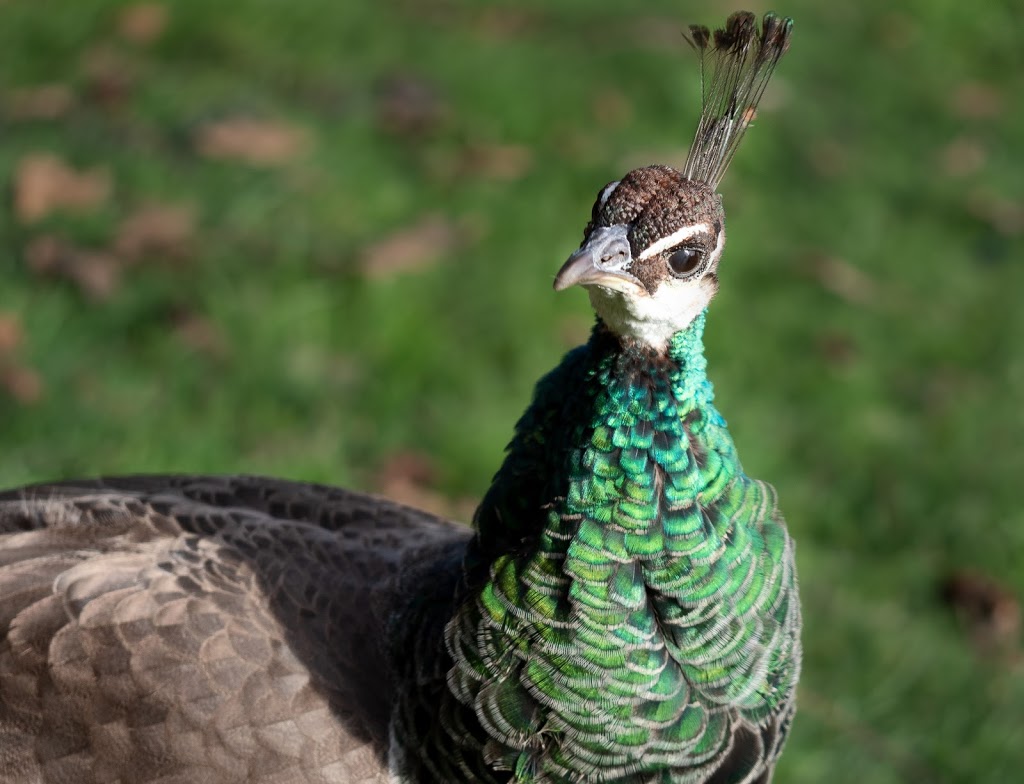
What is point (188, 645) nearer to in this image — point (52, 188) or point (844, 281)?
point (52, 188)

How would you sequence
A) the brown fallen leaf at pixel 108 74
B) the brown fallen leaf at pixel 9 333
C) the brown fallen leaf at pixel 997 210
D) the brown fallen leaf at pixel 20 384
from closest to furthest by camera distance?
the brown fallen leaf at pixel 20 384
the brown fallen leaf at pixel 9 333
the brown fallen leaf at pixel 108 74
the brown fallen leaf at pixel 997 210

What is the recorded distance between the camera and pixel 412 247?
500cm

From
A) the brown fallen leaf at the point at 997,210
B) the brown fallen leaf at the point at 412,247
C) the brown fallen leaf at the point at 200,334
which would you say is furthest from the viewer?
the brown fallen leaf at the point at 997,210

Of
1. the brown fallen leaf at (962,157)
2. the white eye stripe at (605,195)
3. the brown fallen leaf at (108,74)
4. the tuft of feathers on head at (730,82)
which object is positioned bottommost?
the white eye stripe at (605,195)

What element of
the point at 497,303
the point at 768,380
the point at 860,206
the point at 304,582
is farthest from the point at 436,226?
the point at 304,582

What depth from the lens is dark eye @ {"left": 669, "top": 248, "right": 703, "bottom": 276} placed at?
7.20 feet

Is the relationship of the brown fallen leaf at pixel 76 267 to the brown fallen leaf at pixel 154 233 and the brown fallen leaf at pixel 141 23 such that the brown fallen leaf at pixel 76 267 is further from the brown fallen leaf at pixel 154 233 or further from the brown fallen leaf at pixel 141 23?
the brown fallen leaf at pixel 141 23

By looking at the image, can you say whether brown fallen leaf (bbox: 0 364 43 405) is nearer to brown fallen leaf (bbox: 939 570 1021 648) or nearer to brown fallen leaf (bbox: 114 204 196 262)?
brown fallen leaf (bbox: 114 204 196 262)

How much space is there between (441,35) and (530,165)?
113 cm

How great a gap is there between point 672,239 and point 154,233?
3085mm

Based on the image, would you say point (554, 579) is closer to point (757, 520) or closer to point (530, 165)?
point (757, 520)

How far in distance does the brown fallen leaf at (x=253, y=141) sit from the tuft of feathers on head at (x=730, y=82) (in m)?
3.12

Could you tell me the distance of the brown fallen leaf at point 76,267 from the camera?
4.49 metres

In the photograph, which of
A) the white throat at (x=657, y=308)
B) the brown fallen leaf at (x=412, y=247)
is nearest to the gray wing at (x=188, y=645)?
the white throat at (x=657, y=308)
